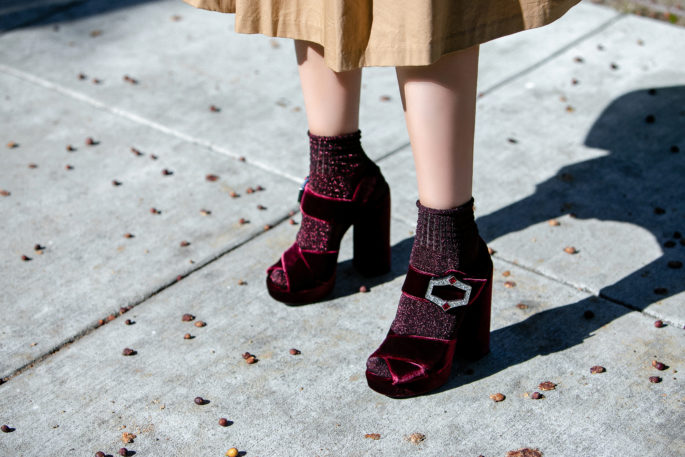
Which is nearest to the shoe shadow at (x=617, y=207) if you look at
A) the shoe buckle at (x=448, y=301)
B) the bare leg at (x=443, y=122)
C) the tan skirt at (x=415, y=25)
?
the shoe buckle at (x=448, y=301)

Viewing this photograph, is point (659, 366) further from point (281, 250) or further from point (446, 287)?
point (281, 250)

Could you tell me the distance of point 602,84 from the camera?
144 inches

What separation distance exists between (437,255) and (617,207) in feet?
3.62

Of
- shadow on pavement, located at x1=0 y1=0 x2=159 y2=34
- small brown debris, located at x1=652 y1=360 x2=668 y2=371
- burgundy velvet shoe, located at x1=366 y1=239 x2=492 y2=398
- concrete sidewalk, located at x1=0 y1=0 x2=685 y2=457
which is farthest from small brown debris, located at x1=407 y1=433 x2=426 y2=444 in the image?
shadow on pavement, located at x1=0 y1=0 x2=159 y2=34

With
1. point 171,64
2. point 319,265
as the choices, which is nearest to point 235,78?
point 171,64

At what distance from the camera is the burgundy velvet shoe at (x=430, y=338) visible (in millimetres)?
2039

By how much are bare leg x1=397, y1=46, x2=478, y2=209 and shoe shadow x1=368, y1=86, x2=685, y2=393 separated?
1.62 ft

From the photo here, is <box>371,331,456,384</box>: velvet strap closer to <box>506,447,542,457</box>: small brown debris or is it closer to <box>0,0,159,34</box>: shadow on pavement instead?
<box>506,447,542,457</box>: small brown debris

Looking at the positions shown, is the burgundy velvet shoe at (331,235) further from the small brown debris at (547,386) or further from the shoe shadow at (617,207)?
the small brown debris at (547,386)

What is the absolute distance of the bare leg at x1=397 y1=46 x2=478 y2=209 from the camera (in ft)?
6.07

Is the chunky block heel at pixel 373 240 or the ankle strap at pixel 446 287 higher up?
the ankle strap at pixel 446 287

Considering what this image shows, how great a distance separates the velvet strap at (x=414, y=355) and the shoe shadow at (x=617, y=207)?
9 cm

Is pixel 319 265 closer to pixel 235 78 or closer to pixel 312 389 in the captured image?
pixel 312 389

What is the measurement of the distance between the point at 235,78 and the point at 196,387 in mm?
2071
